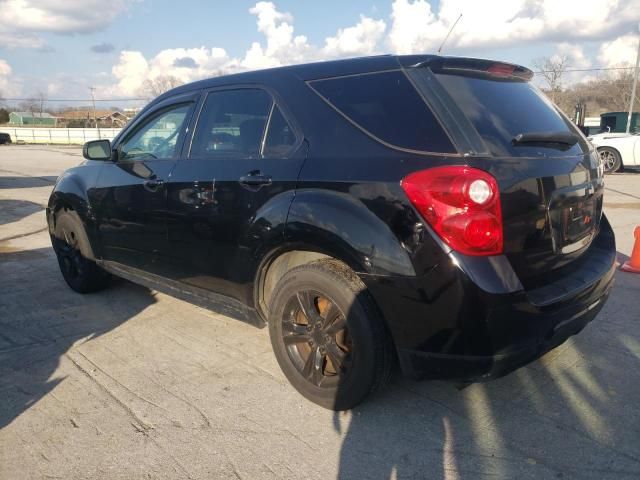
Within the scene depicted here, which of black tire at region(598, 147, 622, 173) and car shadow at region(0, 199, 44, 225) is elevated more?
black tire at region(598, 147, 622, 173)

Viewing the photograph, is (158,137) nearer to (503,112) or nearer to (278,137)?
(278,137)

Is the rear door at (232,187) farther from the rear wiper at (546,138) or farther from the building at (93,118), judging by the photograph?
the building at (93,118)

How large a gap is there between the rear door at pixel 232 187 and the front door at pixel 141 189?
0.17 m

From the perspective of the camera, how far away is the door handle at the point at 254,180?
2.97 m

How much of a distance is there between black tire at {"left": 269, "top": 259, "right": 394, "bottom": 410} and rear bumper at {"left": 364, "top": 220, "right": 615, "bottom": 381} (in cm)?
12

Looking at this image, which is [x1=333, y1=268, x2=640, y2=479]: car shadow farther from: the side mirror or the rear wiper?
the side mirror

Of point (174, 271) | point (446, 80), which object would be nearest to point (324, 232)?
point (446, 80)

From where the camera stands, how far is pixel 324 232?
2643mm

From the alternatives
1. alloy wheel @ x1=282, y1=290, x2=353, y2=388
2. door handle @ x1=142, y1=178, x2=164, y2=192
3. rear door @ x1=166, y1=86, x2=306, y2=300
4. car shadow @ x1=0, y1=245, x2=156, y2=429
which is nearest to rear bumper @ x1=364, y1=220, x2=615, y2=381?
alloy wheel @ x1=282, y1=290, x2=353, y2=388

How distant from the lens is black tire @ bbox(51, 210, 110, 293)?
4699mm

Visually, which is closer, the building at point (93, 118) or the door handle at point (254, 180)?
the door handle at point (254, 180)

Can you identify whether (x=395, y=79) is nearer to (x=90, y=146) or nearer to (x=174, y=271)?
(x=174, y=271)

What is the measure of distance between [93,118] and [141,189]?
97362mm

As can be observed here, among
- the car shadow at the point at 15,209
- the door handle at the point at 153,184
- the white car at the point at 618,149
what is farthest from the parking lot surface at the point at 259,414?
the white car at the point at 618,149
